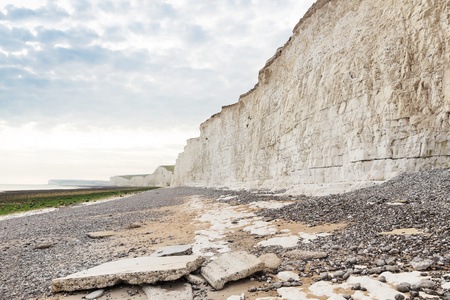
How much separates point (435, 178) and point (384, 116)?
205 inches

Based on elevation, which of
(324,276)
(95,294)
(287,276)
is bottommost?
(95,294)

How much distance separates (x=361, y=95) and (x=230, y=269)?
1545 centimetres

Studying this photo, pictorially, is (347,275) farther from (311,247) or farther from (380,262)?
(311,247)

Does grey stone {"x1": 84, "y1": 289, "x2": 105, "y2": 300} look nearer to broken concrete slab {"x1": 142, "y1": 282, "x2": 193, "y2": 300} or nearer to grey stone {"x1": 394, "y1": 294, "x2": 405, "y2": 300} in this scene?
broken concrete slab {"x1": 142, "y1": 282, "x2": 193, "y2": 300}

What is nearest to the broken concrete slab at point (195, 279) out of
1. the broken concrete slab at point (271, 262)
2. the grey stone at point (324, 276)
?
the broken concrete slab at point (271, 262)

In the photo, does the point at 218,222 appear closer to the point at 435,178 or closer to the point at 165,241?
the point at 165,241

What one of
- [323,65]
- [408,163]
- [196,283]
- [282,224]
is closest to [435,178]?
[408,163]

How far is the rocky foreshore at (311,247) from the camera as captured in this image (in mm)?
4020

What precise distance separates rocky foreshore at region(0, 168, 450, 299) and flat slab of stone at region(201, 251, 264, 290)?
0.16 metres

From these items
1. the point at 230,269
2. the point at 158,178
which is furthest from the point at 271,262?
the point at 158,178

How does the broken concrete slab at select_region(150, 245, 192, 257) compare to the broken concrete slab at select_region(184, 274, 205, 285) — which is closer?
the broken concrete slab at select_region(184, 274, 205, 285)

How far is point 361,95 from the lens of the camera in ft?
52.6

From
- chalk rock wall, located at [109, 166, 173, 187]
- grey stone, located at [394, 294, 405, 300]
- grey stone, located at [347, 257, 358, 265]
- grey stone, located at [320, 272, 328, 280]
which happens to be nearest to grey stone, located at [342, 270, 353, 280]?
grey stone, located at [320, 272, 328, 280]

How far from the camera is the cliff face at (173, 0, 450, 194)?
12.7 metres
